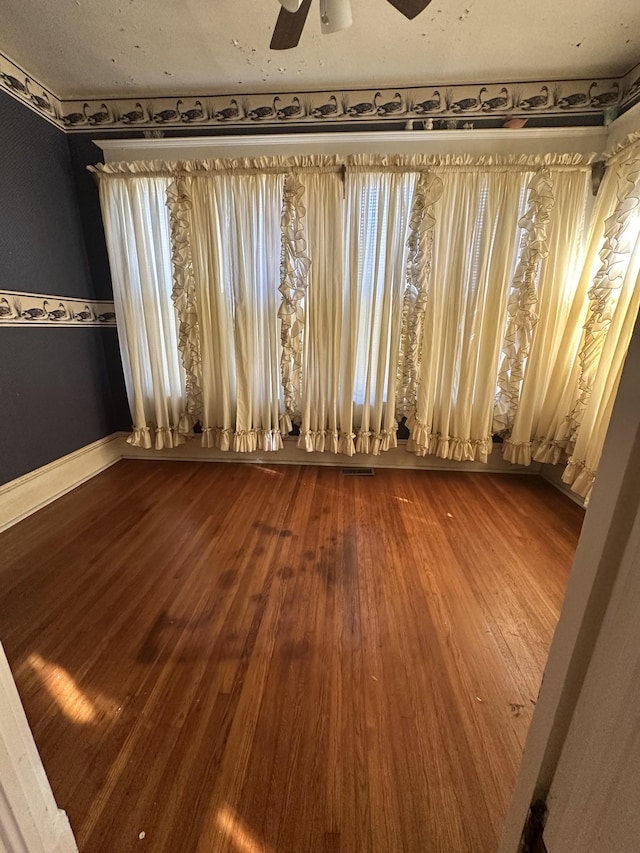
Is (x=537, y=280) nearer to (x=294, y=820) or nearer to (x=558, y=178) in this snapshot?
(x=558, y=178)

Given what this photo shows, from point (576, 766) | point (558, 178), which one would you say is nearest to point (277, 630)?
point (576, 766)

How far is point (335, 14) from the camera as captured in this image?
48.4 inches

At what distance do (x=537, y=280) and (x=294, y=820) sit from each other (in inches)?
115

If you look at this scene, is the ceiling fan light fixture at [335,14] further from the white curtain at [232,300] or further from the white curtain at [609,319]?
the white curtain at [609,319]

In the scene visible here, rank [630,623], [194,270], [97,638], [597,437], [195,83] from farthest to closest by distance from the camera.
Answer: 1. [194,270]
2. [195,83]
3. [597,437]
4. [97,638]
5. [630,623]

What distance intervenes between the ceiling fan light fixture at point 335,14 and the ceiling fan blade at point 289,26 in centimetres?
8

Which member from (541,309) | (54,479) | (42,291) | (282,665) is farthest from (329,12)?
(54,479)

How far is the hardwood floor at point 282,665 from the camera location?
0.88 m

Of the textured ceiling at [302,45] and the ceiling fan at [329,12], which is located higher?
the textured ceiling at [302,45]

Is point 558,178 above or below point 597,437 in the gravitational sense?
above

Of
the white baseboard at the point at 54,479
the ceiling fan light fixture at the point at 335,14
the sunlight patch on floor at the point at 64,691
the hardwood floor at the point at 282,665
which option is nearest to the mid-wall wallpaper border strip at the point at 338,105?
the ceiling fan light fixture at the point at 335,14

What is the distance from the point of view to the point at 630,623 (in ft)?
1.20

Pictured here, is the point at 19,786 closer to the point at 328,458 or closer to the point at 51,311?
the point at 328,458

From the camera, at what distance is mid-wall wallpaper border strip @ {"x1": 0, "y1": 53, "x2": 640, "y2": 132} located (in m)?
2.15
